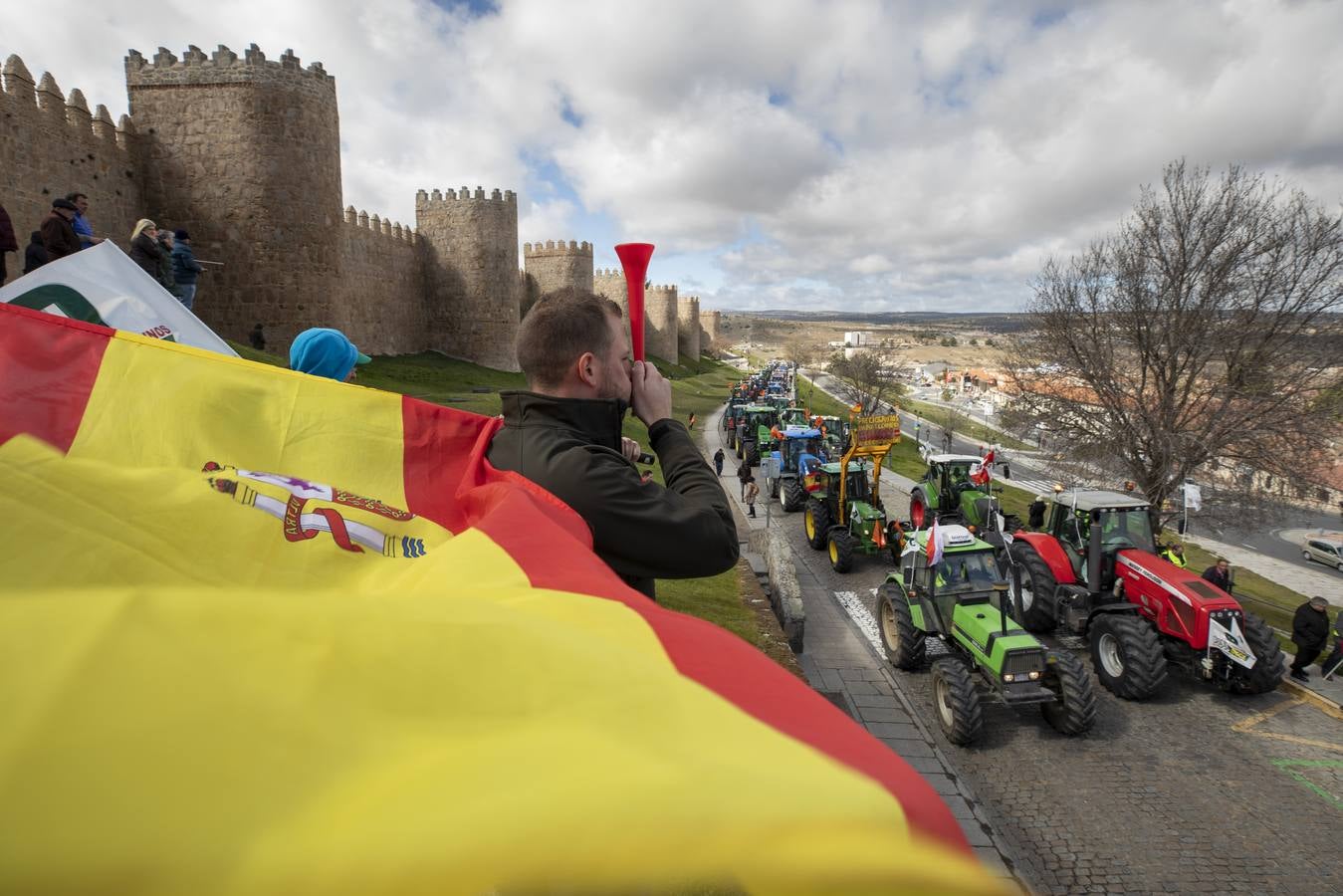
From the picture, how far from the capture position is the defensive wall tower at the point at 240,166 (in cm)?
1856

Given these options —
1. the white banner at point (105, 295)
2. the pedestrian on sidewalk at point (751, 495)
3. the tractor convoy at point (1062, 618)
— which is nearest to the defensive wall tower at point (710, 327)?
the pedestrian on sidewalk at point (751, 495)

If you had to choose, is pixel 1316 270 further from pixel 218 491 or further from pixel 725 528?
pixel 218 491

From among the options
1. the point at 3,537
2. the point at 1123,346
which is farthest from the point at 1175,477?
the point at 3,537

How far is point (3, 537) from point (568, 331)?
132 centimetres

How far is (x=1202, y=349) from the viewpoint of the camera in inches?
667

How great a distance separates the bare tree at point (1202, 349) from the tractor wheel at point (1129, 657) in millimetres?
9403

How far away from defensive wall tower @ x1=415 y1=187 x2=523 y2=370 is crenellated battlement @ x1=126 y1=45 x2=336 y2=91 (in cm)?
1377

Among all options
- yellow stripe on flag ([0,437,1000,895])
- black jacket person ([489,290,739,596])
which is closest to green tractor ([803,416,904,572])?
black jacket person ([489,290,739,596])

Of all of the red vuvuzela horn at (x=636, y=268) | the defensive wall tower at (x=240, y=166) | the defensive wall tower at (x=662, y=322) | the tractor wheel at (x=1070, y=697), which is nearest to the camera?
the red vuvuzela horn at (x=636, y=268)

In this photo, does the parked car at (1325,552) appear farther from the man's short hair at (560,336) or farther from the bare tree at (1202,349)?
the man's short hair at (560,336)

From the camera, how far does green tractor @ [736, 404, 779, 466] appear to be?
2433 centimetres

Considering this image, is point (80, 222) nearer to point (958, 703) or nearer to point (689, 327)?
point (958, 703)

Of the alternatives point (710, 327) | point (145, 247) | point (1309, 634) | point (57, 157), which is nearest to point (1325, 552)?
point (1309, 634)

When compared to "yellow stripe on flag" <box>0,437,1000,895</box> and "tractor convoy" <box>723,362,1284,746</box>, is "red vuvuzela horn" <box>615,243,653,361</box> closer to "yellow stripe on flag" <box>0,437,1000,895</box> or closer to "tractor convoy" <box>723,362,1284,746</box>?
"yellow stripe on flag" <box>0,437,1000,895</box>
